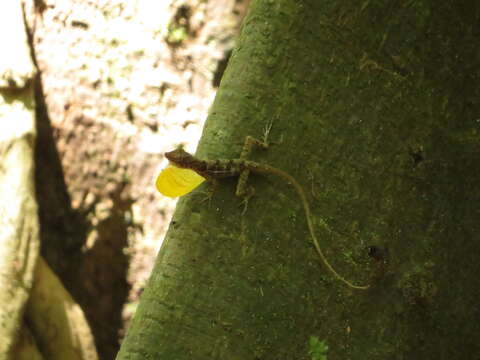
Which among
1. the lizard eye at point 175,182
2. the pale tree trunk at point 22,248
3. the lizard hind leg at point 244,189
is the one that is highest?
the lizard hind leg at point 244,189

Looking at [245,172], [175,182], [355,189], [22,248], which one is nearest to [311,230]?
[355,189]

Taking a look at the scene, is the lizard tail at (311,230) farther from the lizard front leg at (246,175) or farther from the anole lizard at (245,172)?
the lizard front leg at (246,175)

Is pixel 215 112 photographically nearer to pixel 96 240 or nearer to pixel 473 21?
pixel 473 21

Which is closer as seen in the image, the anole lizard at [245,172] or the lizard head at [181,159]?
the anole lizard at [245,172]

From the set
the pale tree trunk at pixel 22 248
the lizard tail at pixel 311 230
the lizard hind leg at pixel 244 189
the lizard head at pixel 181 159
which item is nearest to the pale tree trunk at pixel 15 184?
the pale tree trunk at pixel 22 248

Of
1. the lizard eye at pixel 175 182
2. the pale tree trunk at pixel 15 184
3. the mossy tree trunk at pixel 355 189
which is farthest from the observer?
the pale tree trunk at pixel 15 184

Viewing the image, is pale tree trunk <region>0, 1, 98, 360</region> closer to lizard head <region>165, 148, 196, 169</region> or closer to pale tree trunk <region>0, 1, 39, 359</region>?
pale tree trunk <region>0, 1, 39, 359</region>
